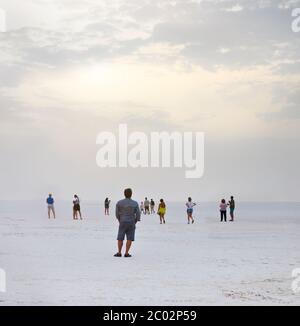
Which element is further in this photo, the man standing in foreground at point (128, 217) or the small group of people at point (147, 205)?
the small group of people at point (147, 205)

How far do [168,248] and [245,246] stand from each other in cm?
274

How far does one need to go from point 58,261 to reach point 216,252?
16.1 ft

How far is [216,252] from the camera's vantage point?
17297 millimetres

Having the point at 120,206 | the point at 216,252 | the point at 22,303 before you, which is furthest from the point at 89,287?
the point at 216,252

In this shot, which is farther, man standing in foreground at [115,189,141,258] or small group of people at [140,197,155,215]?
small group of people at [140,197,155,215]

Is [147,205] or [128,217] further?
[147,205]

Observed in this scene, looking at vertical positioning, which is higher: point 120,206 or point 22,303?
point 120,206
